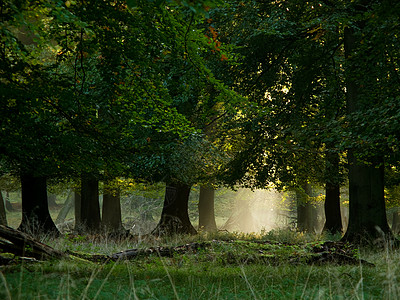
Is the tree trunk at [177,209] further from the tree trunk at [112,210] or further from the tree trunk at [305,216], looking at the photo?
the tree trunk at [305,216]

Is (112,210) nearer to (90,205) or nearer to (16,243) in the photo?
(90,205)

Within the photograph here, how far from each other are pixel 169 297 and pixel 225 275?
198 cm

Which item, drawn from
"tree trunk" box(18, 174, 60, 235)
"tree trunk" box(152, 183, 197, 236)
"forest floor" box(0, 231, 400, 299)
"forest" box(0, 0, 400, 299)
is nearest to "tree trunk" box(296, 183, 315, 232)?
"forest" box(0, 0, 400, 299)

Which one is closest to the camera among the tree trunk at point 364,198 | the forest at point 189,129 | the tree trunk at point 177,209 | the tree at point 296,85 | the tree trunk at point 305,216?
the forest at point 189,129

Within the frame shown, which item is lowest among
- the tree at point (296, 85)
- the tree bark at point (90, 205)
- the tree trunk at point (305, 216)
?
the tree trunk at point (305, 216)

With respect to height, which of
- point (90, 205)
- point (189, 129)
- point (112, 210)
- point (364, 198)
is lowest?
point (112, 210)

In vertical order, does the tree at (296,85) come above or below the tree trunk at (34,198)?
above

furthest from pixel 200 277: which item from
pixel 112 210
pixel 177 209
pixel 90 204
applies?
pixel 112 210

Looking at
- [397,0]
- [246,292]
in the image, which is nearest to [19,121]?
[246,292]

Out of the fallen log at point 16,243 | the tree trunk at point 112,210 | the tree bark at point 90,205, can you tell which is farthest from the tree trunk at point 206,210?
the fallen log at point 16,243

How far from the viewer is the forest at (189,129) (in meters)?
5.42

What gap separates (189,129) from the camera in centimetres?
858

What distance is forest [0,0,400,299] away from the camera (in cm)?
542

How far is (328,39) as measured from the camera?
14352 millimetres
